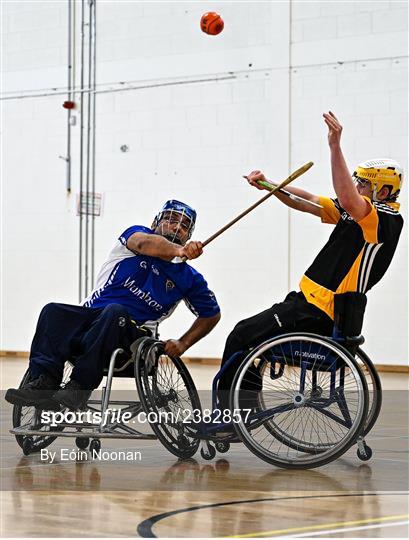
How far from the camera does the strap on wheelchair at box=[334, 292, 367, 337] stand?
376cm

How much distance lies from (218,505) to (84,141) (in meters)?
8.71

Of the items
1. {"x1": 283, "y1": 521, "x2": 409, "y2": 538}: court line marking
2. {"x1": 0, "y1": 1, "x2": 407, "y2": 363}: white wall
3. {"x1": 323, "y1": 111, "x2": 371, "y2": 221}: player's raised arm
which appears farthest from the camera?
{"x1": 0, "y1": 1, "x2": 407, "y2": 363}: white wall

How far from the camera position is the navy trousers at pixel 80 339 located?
376cm

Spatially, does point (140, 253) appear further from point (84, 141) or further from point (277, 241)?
point (84, 141)

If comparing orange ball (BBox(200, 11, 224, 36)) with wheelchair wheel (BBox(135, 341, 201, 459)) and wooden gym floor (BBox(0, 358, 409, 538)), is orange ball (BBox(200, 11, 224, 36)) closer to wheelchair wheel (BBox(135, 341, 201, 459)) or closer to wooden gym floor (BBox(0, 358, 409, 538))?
wooden gym floor (BBox(0, 358, 409, 538))

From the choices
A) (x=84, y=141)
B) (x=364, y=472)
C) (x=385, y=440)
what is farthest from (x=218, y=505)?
(x=84, y=141)

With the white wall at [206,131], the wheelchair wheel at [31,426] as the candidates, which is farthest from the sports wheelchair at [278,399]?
the white wall at [206,131]

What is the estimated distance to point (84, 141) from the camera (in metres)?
11.3

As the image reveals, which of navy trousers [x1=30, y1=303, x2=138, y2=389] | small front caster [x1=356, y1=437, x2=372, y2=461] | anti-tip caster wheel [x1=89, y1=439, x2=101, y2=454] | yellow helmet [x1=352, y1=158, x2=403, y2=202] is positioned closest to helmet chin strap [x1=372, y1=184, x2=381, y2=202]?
yellow helmet [x1=352, y1=158, x2=403, y2=202]

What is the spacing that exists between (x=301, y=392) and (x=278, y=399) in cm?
11

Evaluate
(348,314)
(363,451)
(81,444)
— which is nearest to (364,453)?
(363,451)

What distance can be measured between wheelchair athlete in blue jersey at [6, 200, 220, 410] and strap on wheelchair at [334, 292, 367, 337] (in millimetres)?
552

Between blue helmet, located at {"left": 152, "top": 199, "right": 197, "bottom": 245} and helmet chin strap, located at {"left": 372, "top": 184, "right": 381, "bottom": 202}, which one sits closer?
helmet chin strap, located at {"left": 372, "top": 184, "right": 381, "bottom": 202}

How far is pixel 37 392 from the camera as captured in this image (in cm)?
378
